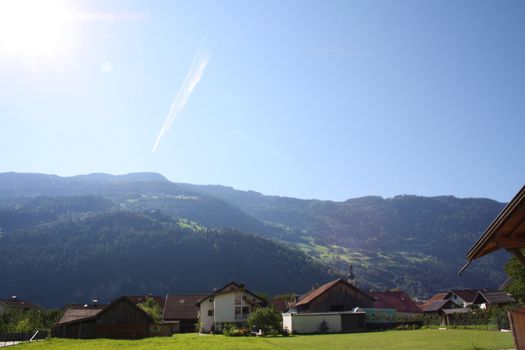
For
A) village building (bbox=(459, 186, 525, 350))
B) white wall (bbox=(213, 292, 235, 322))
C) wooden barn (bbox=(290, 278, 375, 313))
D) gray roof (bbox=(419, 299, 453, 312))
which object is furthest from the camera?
gray roof (bbox=(419, 299, 453, 312))

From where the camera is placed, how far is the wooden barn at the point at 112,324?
6159 centimetres

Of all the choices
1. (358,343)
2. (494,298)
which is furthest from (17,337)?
(494,298)

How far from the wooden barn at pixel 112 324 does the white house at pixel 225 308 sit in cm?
1600

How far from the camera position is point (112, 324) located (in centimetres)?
6225

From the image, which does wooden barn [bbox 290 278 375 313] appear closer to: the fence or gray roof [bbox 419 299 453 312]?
gray roof [bbox 419 299 453 312]

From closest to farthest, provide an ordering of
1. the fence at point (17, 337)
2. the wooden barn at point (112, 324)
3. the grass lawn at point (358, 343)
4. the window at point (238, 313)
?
the grass lawn at point (358, 343)
the fence at point (17, 337)
the wooden barn at point (112, 324)
the window at point (238, 313)

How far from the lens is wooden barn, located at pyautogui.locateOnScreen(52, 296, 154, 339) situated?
2425 inches

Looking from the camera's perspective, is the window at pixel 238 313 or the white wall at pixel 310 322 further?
the window at pixel 238 313

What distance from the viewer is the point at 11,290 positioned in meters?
180

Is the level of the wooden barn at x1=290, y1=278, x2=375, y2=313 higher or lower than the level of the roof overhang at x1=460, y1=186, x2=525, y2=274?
lower

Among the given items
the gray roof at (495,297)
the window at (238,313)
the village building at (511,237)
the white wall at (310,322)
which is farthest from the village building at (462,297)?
the village building at (511,237)

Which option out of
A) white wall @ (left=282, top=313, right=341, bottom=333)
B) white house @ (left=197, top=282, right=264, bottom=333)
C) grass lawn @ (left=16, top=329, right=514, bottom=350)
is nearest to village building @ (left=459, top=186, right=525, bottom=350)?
grass lawn @ (left=16, top=329, right=514, bottom=350)

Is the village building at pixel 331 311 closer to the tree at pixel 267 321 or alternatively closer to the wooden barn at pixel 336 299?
the wooden barn at pixel 336 299

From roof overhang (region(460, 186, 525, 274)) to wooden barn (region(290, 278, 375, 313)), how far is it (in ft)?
216
